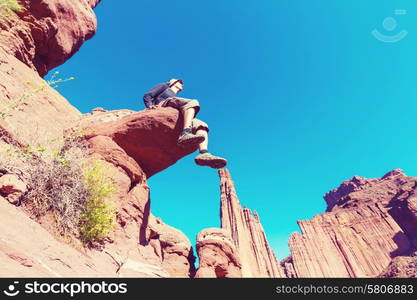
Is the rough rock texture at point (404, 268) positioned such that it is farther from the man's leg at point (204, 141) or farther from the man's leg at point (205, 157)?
the man's leg at point (204, 141)

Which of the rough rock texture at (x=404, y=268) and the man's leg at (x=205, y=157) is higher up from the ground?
the rough rock texture at (x=404, y=268)

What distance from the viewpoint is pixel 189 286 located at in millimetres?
2842

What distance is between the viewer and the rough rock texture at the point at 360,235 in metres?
69.4

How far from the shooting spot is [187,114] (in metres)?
8.55

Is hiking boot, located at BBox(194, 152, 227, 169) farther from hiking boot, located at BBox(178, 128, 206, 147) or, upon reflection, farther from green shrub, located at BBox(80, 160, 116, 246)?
green shrub, located at BBox(80, 160, 116, 246)

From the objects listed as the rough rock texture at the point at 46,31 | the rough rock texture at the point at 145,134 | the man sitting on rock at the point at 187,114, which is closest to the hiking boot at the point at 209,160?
the man sitting on rock at the point at 187,114

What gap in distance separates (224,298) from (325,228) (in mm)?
95769

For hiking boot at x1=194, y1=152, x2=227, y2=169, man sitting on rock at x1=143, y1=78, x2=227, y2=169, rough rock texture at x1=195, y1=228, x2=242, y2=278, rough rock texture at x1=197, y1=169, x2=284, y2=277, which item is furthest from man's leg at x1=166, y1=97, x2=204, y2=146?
rough rock texture at x1=197, y1=169, x2=284, y2=277

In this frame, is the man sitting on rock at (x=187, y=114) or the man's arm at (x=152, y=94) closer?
the man sitting on rock at (x=187, y=114)

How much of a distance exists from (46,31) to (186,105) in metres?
8.15

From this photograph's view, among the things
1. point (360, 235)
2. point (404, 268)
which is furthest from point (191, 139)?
point (360, 235)

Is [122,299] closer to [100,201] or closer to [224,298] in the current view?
[224,298]

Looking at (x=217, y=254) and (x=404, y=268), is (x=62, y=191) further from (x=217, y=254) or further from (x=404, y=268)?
(x=404, y=268)

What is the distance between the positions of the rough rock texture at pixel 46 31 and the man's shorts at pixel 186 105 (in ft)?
20.6
